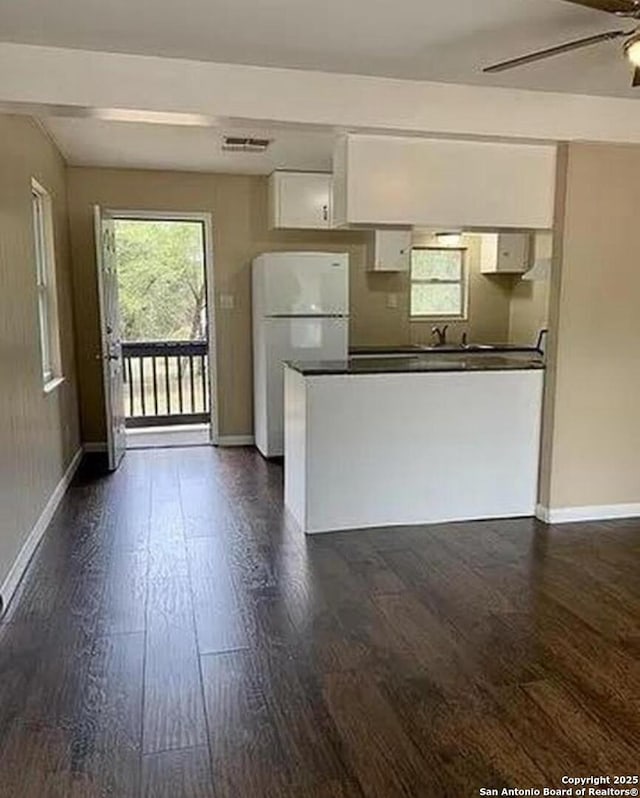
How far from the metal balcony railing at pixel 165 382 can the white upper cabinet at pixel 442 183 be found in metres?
3.68

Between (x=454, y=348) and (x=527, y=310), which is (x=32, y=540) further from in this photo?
(x=527, y=310)

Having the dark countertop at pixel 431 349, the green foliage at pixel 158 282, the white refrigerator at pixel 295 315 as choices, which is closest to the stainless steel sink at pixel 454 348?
the dark countertop at pixel 431 349

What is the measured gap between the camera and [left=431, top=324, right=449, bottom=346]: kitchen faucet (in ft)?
21.2

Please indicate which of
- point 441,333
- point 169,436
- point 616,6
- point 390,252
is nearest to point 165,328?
point 169,436

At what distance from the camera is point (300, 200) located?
19.1 feet

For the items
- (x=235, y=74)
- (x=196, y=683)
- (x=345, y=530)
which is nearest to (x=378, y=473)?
(x=345, y=530)

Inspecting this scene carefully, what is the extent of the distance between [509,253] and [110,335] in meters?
3.77

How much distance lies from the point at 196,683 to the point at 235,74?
2639 mm

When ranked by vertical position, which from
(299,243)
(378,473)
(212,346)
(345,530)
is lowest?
(345,530)

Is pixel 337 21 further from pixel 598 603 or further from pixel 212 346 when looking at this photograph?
pixel 212 346

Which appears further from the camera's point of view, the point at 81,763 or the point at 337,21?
the point at 337,21

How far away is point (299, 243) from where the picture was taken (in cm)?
623

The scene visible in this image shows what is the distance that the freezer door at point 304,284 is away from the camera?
17.9 ft

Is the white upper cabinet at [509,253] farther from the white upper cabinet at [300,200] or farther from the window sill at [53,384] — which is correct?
the window sill at [53,384]
